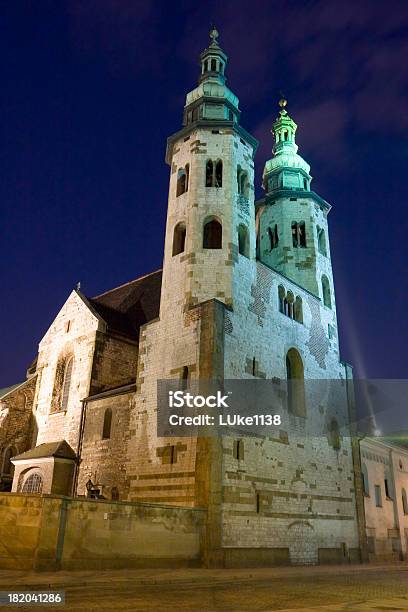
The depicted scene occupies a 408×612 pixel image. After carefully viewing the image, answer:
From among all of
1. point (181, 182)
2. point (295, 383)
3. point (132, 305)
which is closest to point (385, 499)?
point (295, 383)

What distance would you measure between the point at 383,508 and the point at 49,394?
2109 centimetres

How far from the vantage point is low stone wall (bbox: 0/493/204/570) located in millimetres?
12727

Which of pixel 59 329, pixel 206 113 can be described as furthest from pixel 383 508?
pixel 206 113

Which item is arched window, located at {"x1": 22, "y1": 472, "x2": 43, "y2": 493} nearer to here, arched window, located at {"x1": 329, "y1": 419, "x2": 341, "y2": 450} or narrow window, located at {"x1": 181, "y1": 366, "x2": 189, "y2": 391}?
narrow window, located at {"x1": 181, "y1": 366, "x2": 189, "y2": 391}

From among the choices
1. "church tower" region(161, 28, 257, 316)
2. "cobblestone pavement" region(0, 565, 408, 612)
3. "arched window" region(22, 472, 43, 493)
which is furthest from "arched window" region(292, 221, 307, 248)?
"cobblestone pavement" region(0, 565, 408, 612)

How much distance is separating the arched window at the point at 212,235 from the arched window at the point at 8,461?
16290mm

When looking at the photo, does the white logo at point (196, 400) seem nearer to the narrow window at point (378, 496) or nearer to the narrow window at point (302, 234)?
the narrow window at point (302, 234)

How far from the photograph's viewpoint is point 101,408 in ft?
79.5

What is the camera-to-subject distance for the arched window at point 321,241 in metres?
32.6

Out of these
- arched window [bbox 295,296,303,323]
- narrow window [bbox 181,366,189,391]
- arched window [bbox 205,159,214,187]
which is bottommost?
narrow window [bbox 181,366,189,391]

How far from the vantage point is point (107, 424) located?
23828mm

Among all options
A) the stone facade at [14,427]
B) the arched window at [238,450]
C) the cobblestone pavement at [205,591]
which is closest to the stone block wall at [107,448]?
the arched window at [238,450]

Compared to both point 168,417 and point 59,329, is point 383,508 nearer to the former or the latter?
point 168,417

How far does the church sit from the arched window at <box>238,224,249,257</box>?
0.07 meters
